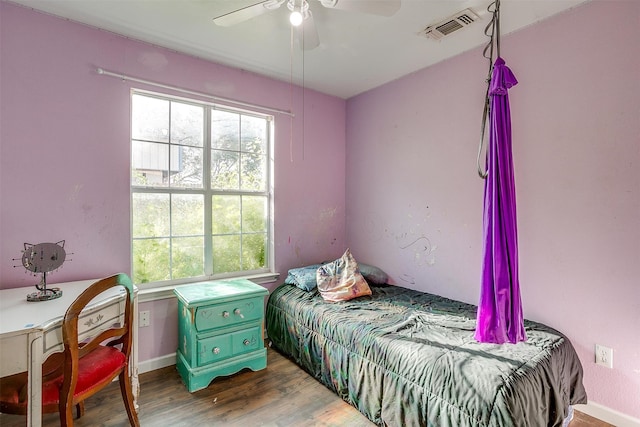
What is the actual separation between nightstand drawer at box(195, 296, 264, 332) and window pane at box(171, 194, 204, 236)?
2.44 feet

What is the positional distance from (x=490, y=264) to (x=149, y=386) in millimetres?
2386

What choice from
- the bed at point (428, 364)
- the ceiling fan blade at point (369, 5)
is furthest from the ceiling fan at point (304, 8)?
the bed at point (428, 364)

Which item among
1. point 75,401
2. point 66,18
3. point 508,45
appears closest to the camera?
point 75,401

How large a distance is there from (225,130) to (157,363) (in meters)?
2.01

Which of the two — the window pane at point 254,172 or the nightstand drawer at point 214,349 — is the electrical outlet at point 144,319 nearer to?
the nightstand drawer at point 214,349

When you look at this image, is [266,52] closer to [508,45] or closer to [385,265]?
[508,45]

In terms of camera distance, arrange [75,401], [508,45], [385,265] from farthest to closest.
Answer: [385,265]
[508,45]
[75,401]

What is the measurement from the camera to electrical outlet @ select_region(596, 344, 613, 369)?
5.92 feet

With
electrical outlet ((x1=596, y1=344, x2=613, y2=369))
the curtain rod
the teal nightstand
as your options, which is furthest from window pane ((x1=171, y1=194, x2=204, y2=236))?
electrical outlet ((x1=596, y1=344, x2=613, y2=369))

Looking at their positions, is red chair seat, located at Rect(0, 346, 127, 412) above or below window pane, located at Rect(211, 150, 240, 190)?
below

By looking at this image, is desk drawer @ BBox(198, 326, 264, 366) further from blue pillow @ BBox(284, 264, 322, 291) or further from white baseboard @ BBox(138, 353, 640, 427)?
white baseboard @ BBox(138, 353, 640, 427)

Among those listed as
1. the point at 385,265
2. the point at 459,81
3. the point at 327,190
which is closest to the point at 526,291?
the point at 385,265

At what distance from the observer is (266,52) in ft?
8.17

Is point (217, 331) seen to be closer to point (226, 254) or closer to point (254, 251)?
point (226, 254)
